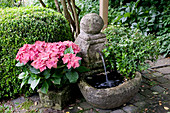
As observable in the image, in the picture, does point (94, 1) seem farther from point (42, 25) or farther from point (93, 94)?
point (93, 94)

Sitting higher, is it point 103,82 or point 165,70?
point 103,82

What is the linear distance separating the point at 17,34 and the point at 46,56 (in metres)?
0.81

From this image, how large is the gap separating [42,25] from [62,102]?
1267mm

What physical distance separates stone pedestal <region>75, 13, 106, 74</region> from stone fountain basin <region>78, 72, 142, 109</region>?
1.40 ft

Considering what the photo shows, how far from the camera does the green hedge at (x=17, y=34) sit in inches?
93.4

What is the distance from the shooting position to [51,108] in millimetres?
2311

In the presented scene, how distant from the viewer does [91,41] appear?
A: 2.32 metres

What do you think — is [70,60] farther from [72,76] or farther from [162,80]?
[162,80]

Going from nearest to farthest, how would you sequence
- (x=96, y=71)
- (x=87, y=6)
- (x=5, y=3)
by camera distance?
(x=96, y=71) < (x=5, y=3) < (x=87, y=6)

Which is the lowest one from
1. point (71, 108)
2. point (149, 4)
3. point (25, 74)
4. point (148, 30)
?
point (71, 108)

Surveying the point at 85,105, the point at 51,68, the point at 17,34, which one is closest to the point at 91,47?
the point at 51,68

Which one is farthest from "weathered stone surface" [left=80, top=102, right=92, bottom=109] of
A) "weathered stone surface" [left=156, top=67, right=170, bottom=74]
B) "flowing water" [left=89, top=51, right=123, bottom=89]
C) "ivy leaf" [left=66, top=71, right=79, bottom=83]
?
"weathered stone surface" [left=156, top=67, right=170, bottom=74]

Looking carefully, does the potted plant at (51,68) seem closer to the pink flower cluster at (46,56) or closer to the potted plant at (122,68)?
the pink flower cluster at (46,56)

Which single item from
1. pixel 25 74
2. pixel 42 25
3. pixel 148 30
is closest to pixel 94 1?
pixel 148 30
